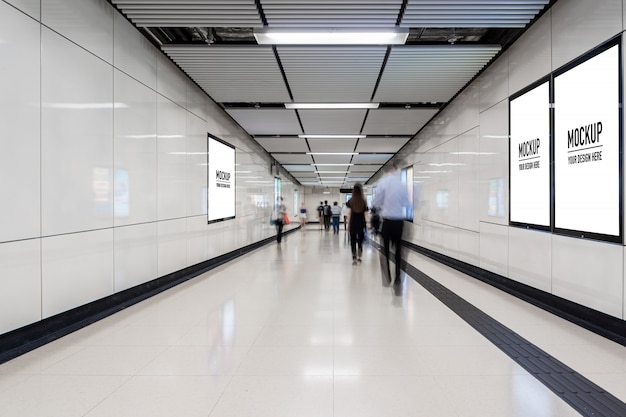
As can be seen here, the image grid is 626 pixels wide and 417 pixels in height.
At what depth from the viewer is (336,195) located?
140ft

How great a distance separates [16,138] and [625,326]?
223 inches

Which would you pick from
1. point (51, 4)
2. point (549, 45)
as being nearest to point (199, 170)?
point (51, 4)

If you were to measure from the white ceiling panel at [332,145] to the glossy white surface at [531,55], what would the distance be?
7489 millimetres

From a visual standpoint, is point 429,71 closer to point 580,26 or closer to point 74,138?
point 580,26

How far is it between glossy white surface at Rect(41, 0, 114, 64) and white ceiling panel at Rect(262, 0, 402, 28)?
1930mm

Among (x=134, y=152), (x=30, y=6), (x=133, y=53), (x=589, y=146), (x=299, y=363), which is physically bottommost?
(x=299, y=363)

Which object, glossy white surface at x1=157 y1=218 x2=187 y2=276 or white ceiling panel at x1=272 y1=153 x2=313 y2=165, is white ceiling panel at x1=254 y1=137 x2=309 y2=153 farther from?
glossy white surface at x1=157 y1=218 x2=187 y2=276

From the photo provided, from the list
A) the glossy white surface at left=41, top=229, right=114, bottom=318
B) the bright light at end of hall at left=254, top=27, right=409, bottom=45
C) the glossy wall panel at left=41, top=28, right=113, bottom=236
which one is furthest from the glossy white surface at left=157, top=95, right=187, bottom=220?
the bright light at end of hall at left=254, top=27, right=409, bottom=45

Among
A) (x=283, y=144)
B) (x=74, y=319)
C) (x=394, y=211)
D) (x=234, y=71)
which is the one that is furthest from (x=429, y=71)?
(x=283, y=144)

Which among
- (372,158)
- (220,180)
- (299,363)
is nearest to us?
(299,363)

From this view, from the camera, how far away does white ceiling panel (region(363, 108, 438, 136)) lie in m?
9.20

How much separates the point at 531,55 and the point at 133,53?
546 cm

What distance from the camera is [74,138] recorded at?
155 inches

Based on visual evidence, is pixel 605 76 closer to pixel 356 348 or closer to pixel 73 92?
pixel 356 348
